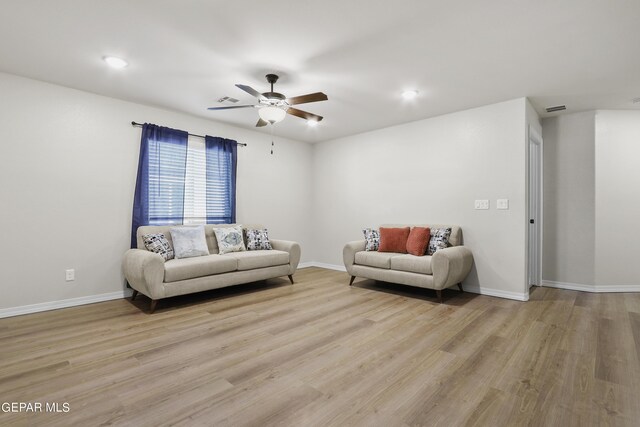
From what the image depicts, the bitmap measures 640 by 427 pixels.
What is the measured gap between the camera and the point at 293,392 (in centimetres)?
191

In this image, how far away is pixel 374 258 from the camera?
14.7ft

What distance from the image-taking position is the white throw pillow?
4078 millimetres

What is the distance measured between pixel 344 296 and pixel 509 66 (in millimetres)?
3155

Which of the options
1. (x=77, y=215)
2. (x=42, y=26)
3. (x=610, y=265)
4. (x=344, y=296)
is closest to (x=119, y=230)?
(x=77, y=215)

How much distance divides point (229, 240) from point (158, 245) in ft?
3.21

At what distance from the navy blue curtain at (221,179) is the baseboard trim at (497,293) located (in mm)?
3747

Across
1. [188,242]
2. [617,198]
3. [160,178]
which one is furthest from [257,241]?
[617,198]

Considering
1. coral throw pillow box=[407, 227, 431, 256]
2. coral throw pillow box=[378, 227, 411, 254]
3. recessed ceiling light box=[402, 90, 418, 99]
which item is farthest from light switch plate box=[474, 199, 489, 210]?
recessed ceiling light box=[402, 90, 418, 99]

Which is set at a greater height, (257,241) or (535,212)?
(535,212)

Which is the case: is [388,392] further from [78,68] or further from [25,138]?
[25,138]

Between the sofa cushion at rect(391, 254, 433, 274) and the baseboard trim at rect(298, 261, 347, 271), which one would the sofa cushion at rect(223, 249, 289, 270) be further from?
the sofa cushion at rect(391, 254, 433, 274)

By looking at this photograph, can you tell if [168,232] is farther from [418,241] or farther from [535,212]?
[535,212]

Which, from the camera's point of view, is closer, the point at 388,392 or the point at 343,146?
the point at 388,392

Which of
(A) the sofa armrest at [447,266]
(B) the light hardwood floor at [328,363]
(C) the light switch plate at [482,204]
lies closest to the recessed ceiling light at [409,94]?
(C) the light switch plate at [482,204]
